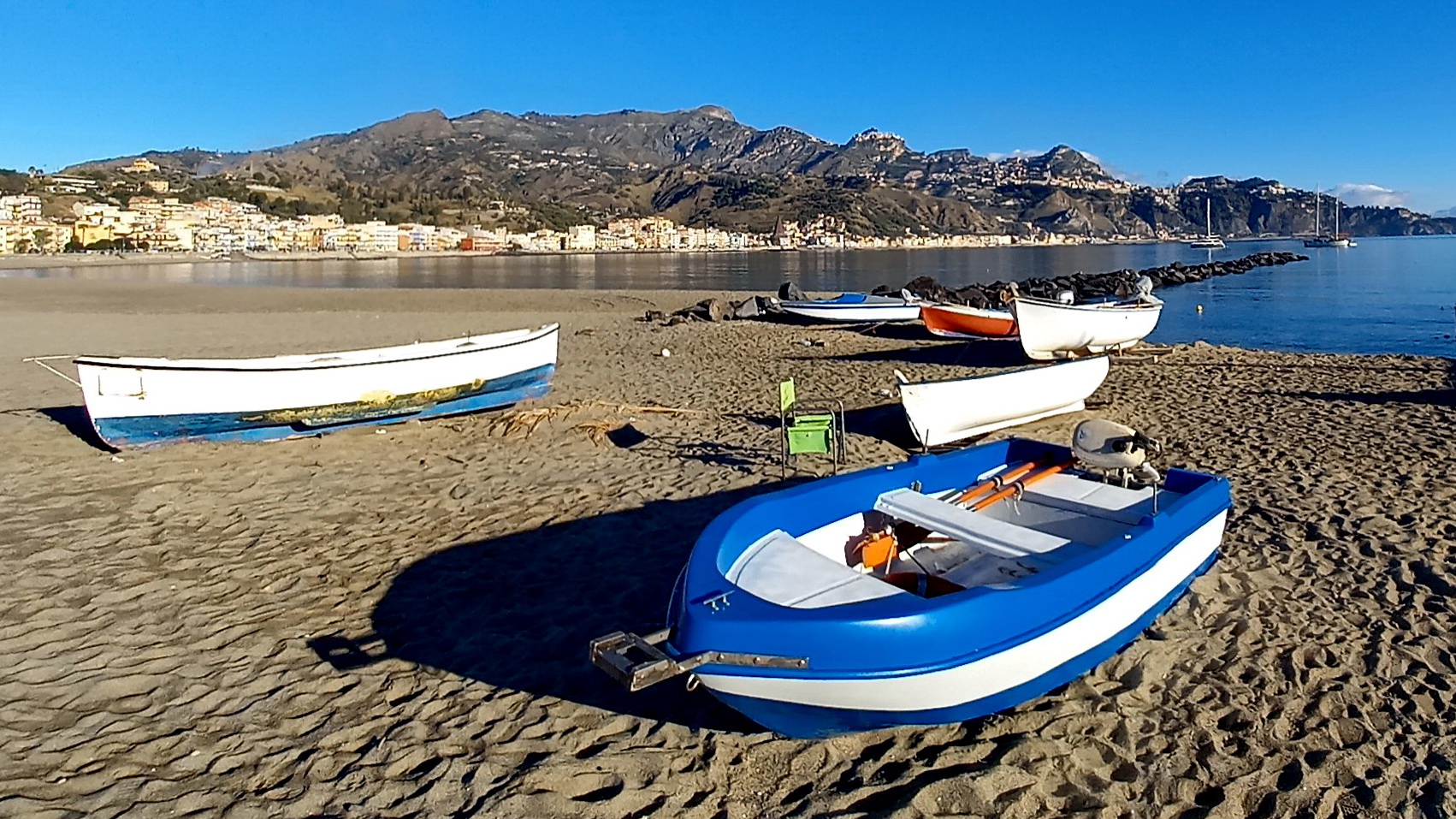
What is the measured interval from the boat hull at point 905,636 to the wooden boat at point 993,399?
182 inches

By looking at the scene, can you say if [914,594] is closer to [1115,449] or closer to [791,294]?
[1115,449]

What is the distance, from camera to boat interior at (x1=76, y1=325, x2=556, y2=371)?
30.0 feet

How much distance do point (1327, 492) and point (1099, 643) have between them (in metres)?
4.89

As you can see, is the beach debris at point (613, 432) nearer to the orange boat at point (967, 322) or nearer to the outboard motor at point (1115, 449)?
the outboard motor at point (1115, 449)

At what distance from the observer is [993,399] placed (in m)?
9.78

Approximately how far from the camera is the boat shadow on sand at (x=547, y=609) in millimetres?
4453

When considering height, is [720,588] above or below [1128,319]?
below

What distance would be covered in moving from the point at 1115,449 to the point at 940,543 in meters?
1.35

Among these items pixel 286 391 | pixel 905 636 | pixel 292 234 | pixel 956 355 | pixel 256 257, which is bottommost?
pixel 905 636

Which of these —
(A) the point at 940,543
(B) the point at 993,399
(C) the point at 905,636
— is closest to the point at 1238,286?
(B) the point at 993,399

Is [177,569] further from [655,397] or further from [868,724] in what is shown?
[655,397]

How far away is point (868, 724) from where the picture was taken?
3.58 metres

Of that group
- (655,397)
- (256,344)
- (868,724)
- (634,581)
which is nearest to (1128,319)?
(655,397)

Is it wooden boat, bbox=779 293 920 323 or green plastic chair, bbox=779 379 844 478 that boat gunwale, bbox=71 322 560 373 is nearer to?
green plastic chair, bbox=779 379 844 478
